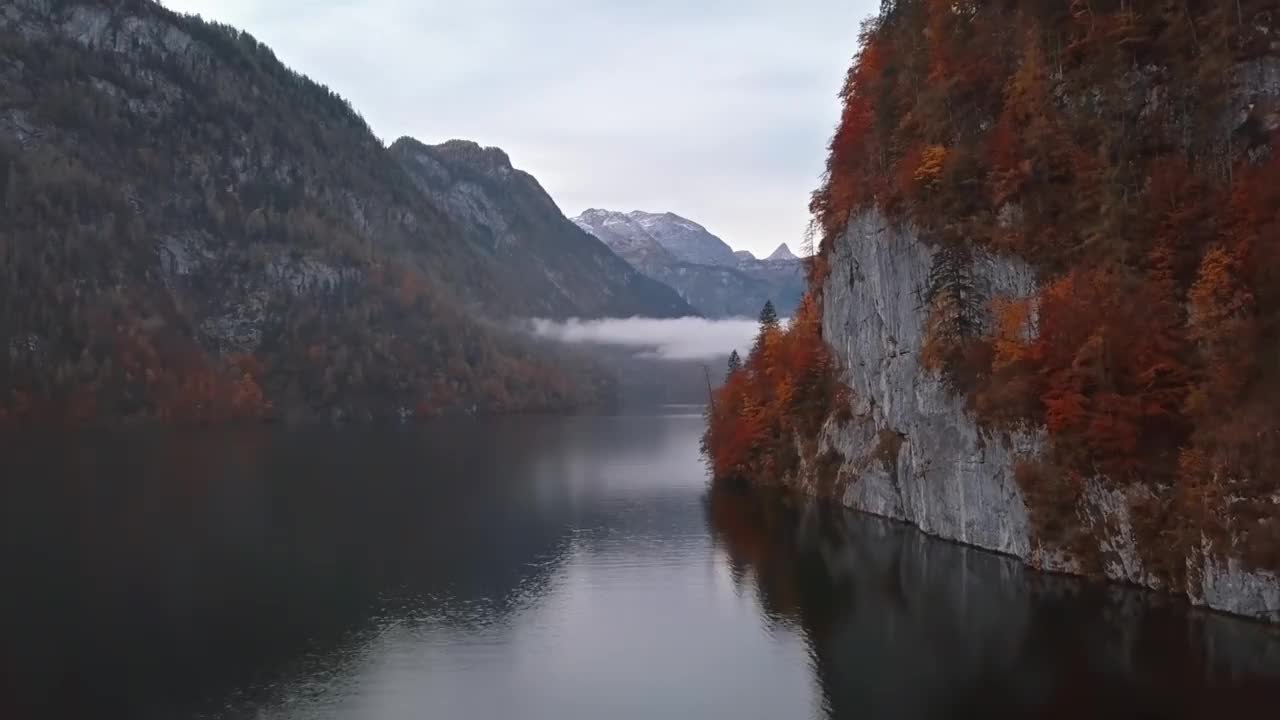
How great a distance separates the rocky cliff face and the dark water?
1.62 meters

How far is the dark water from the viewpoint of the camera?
32.7 metres

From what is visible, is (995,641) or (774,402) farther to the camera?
(774,402)

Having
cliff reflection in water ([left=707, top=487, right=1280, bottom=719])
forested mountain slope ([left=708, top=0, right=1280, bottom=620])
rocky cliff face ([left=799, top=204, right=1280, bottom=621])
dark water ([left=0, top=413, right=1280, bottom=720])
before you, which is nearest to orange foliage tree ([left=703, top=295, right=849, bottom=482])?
rocky cliff face ([left=799, top=204, right=1280, bottom=621])

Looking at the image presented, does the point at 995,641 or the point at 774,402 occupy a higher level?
the point at 774,402

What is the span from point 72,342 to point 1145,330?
8206 inches

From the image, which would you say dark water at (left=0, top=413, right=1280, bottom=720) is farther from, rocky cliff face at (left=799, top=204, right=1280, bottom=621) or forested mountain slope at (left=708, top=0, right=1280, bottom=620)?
forested mountain slope at (left=708, top=0, right=1280, bottom=620)

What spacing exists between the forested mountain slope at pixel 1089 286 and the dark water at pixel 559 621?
404cm

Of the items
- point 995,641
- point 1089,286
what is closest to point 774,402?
point 1089,286

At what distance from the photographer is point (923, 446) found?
190 feet

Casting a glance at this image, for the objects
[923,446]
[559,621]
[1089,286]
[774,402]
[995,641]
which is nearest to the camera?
[995,641]

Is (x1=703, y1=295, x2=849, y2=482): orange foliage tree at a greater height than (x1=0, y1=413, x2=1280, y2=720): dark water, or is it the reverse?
(x1=703, y1=295, x2=849, y2=482): orange foliage tree

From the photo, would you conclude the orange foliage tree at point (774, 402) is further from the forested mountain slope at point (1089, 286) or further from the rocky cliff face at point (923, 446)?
the forested mountain slope at point (1089, 286)

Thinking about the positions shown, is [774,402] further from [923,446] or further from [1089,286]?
[1089,286]

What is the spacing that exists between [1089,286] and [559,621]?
3183 centimetres
